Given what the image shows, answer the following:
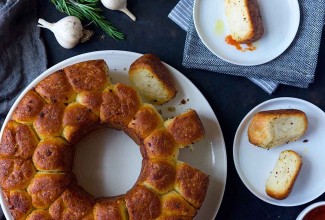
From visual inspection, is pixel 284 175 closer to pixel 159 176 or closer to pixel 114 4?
pixel 159 176

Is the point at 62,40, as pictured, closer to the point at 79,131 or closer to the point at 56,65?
the point at 56,65

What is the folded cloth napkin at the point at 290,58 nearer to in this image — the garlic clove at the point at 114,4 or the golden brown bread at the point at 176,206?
the garlic clove at the point at 114,4

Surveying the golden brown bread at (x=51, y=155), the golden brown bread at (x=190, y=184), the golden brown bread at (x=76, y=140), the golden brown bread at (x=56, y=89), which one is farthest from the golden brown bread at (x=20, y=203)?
the golden brown bread at (x=190, y=184)

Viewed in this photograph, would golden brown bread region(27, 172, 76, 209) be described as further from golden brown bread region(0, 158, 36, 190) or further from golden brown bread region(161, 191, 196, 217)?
golden brown bread region(161, 191, 196, 217)

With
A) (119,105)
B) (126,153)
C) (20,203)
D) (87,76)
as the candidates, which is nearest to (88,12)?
(87,76)

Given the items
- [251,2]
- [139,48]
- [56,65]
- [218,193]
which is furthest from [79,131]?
[251,2]

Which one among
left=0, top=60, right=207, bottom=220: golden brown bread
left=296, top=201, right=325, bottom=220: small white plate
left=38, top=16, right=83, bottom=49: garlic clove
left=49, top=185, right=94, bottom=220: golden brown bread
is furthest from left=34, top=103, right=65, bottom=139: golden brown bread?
left=296, top=201, right=325, bottom=220: small white plate
